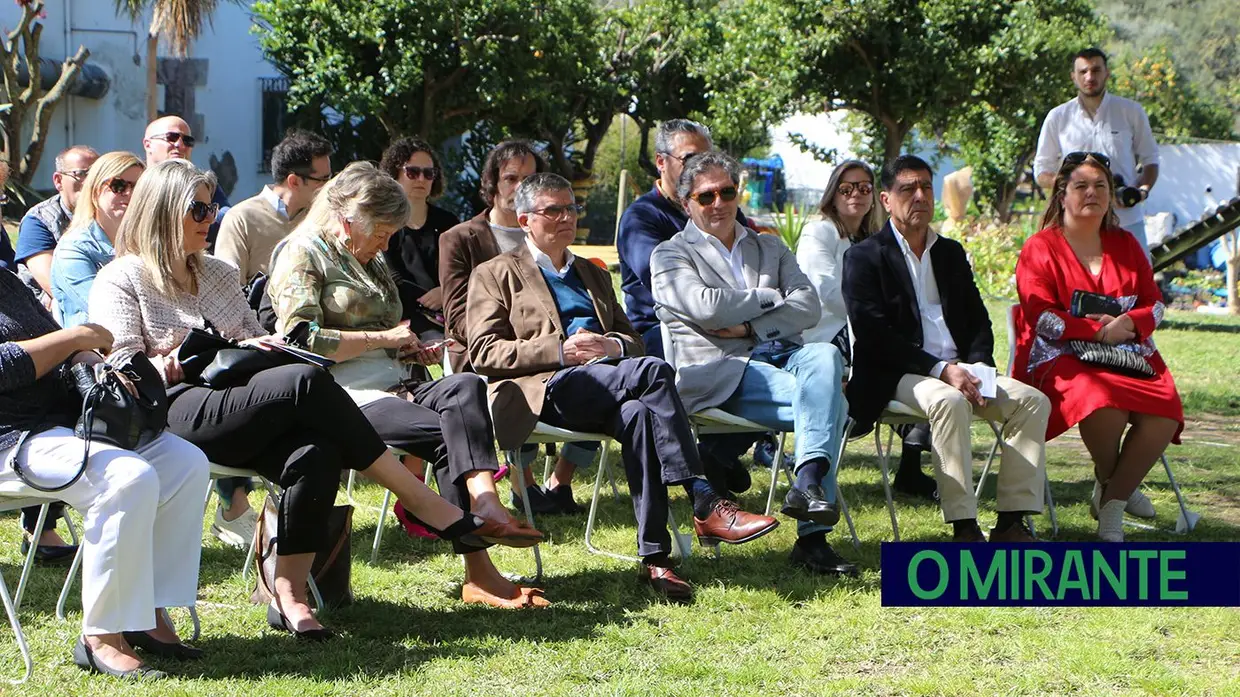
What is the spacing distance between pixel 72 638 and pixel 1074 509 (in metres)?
4.14

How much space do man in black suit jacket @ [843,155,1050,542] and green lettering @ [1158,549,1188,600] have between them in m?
0.47

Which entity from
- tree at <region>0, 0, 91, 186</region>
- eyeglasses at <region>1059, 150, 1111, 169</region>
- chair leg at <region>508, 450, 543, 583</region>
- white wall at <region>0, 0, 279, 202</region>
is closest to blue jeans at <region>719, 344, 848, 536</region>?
chair leg at <region>508, 450, 543, 583</region>

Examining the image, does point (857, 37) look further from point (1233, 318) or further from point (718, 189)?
point (718, 189)

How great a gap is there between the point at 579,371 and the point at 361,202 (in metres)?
0.97

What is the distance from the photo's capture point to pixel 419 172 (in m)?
6.33

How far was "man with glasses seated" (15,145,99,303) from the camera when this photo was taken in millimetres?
5695

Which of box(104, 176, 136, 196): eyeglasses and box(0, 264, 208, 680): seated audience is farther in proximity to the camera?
box(104, 176, 136, 196): eyeglasses

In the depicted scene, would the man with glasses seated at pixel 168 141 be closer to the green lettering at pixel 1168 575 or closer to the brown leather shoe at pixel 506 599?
the brown leather shoe at pixel 506 599

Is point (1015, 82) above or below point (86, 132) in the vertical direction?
above

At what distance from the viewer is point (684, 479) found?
182 inches

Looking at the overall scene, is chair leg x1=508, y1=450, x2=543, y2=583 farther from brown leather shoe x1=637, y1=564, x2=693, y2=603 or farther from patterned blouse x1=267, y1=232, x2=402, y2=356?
patterned blouse x1=267, y1=232, x2=402, y2=356

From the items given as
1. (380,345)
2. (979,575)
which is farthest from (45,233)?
(979,575)

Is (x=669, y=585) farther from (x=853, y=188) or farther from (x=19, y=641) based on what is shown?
(x=853, y=188)

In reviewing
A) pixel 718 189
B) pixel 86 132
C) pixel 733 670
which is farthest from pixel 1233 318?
pixel 86 132
